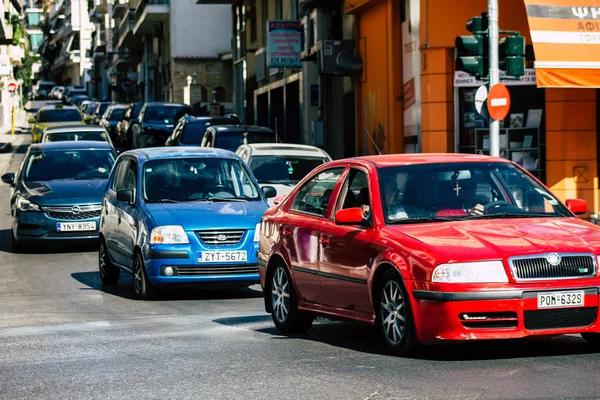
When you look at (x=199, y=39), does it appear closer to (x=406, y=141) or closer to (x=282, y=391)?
(x=406, y=141)

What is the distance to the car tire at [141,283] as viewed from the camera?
1439 centimetres

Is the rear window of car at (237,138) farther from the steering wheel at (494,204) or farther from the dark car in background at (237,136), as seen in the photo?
the steering wheel at (494,204)

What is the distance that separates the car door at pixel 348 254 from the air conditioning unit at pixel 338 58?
21428 mm

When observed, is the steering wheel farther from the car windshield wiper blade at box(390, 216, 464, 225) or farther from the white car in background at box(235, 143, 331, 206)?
Answer: the white car in background at box(235, 143, 331, 206)

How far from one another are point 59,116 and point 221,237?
3528 centimetres

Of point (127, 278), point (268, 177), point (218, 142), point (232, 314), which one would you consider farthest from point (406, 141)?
point (232, 314)

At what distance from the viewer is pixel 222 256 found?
563 inches

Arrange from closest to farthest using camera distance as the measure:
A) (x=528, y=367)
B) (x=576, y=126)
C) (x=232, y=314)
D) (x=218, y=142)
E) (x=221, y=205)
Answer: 1. (x=528, y=367)
2. (x=232, y=314)
3. (x=221, y=205)
4. (x=576, y=126)
5. (x=218, y=142)

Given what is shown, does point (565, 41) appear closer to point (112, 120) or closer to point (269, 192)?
point (269, 192)

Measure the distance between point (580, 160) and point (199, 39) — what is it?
45.3 meters

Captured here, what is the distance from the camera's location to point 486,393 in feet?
25.1

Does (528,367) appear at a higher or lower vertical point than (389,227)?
lower

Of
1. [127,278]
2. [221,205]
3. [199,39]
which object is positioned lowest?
[127,278]

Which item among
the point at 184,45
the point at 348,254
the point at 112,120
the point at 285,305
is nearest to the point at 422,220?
the point at 348,254
